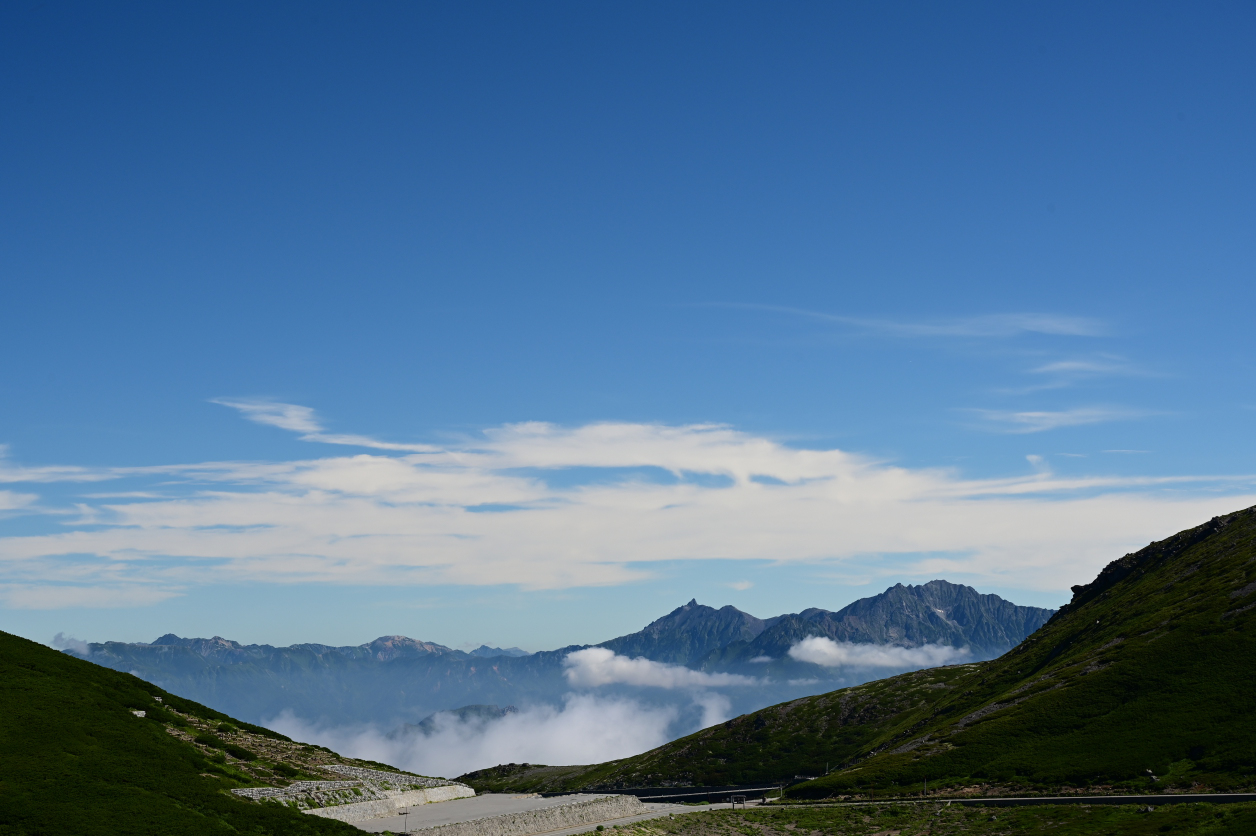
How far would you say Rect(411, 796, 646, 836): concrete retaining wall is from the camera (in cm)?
7338

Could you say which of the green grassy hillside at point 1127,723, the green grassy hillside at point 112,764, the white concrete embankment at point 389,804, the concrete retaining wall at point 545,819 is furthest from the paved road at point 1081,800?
the green grassy hillside at point 112,764

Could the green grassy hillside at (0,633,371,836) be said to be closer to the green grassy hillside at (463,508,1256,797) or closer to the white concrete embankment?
the white concrete embankment

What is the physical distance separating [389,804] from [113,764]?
86.3 feet

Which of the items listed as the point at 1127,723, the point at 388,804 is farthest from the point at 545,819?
the point at 1127,723

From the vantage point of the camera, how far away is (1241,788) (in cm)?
9119

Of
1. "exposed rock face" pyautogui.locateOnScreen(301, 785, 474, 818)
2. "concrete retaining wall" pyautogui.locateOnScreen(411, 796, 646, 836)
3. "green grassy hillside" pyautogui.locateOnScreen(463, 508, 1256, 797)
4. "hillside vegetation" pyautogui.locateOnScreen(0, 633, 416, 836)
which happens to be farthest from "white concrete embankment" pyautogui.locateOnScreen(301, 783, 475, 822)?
"green grassy hillside" pyautogui.locateOnScreen(463, 508, 1256, 797)

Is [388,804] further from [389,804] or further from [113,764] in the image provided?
[113,764]

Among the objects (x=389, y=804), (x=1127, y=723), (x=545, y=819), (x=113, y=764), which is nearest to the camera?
(x=113, y=764)

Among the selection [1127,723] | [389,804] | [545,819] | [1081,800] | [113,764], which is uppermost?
[1127,723]

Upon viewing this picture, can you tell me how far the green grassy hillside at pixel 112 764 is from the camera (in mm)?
61781

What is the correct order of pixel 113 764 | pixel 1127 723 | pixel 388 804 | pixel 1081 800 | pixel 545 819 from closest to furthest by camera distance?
pixel 113 764 < pixel 545 819 < pixel 388 804 < pixel 1081 800 < pixel 1127 723

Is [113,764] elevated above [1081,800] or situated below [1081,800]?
above

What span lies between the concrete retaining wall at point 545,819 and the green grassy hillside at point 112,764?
9.03m

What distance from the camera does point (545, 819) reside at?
83.7m
